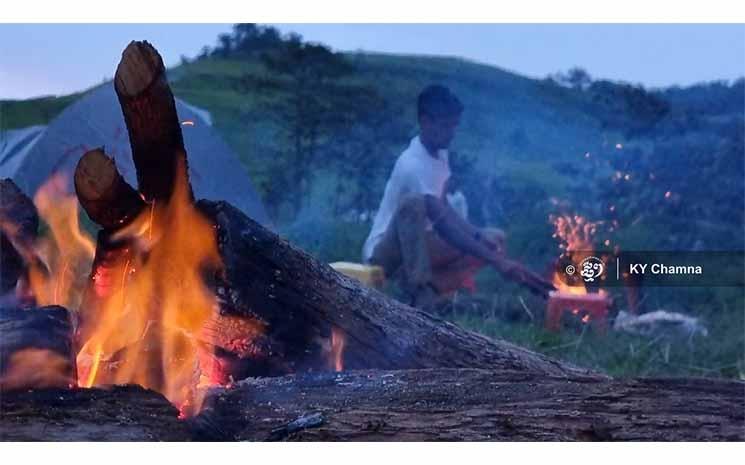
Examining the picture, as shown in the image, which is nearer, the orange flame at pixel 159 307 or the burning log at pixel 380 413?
the burning log at pixel 380 413

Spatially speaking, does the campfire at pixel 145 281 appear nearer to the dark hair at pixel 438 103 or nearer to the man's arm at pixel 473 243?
the man's arm at pixel 473 243

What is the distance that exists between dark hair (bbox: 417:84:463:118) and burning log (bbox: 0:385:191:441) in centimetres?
132

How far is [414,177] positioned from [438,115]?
9.0 inches

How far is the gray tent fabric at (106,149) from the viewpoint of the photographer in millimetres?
3994

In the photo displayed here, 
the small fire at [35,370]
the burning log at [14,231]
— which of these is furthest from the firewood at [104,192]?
the small fire at [35,370]

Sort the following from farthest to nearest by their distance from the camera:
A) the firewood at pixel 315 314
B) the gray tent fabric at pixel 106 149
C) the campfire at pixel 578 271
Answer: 1. the campfire at pixel 578 271
2. the gray tent fabric at pixel 106 149
3. the firewood at pixel 315 314

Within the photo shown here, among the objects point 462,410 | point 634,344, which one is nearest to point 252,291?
point 462,410

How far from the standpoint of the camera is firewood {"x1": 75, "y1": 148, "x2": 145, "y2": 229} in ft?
12.2

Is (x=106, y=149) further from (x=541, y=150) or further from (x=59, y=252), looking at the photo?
(x=541, y=150)

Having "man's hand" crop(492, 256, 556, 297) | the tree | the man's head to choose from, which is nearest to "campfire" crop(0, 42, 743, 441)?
"man's hand" crop(492, 256, 556, 297)

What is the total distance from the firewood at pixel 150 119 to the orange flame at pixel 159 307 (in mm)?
55

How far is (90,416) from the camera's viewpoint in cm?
366

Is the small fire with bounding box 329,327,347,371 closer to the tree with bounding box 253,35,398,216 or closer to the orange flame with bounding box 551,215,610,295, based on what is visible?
the tree with bounding box 253,35,398,216
